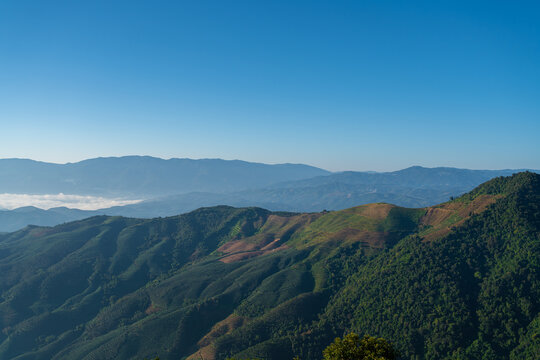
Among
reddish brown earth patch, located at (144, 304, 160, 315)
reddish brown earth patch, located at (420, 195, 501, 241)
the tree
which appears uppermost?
reddish brown earth patch, located at (420, 195, 501, 241)

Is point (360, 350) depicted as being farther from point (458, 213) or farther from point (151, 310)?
point (151, 310)

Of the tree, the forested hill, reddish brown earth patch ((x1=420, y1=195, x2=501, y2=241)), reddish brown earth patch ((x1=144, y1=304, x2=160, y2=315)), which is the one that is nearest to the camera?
the tree

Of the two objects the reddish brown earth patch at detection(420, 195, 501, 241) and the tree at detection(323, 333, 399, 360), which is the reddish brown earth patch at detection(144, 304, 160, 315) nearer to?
the reddish brown earth patch at detection(420, 195, 501, 241)

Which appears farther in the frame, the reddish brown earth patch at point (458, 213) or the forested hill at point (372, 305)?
the reddish brown earth patch at point (458, 213)

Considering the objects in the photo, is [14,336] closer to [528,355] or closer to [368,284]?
[368,284]

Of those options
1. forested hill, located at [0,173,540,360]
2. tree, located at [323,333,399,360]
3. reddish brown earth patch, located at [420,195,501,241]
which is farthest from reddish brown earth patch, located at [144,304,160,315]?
tree, located at [323,333,399,360]

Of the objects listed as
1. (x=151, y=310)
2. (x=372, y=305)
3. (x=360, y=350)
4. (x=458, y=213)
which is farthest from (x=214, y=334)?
(x=458, y=213)

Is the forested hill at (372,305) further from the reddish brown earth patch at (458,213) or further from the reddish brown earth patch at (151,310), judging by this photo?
the reddish brown earth patch at (151,310)

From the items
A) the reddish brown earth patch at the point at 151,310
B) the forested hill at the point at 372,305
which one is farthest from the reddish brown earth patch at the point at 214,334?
the reddish brown earth patch at the point at 151,310

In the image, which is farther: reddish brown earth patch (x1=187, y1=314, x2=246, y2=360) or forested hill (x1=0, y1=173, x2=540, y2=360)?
A: reddish brown earth patch (x1=187, y1=314, x2=246, y2=360)
